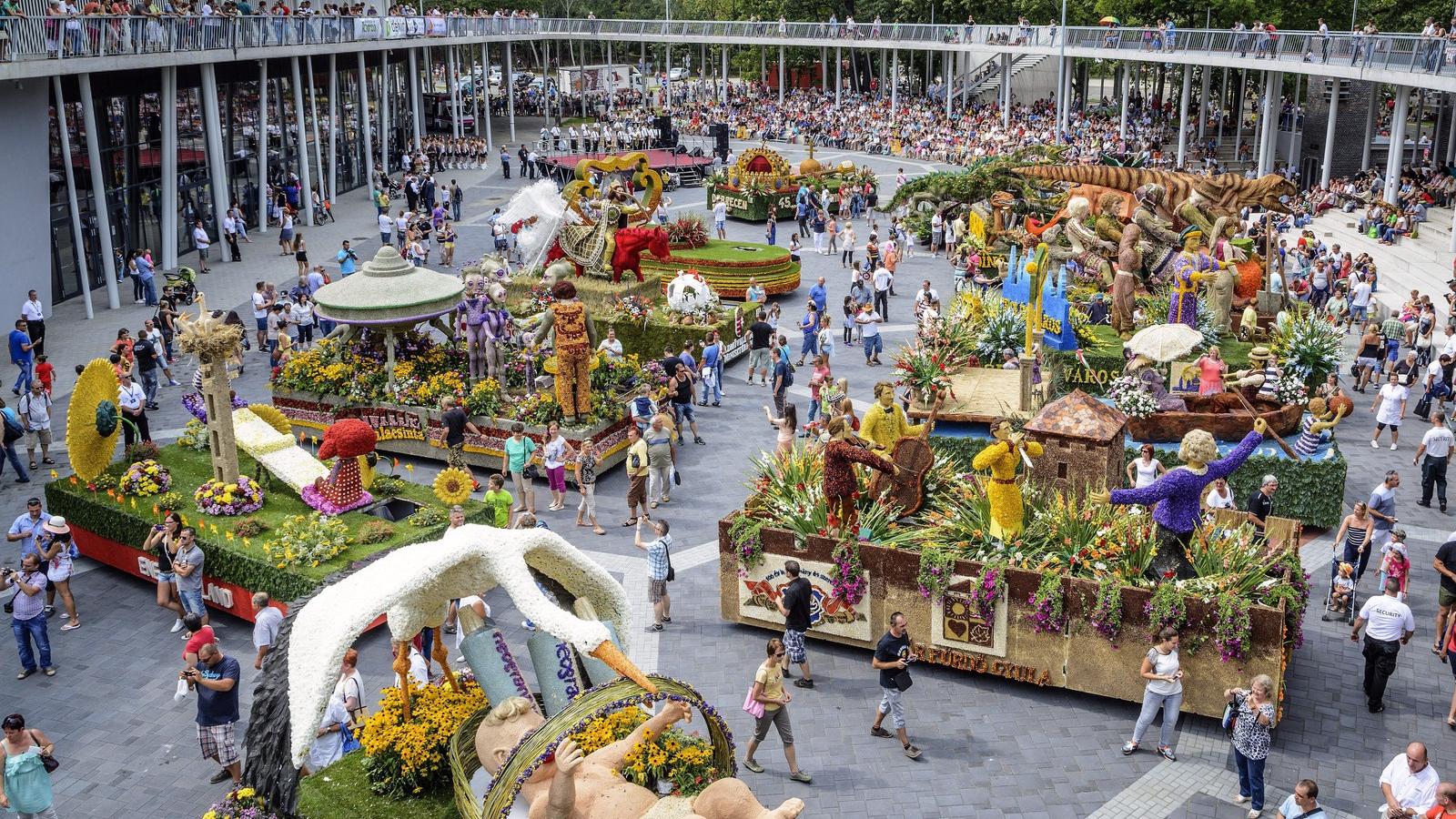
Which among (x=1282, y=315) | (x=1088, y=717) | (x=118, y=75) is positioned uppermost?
(x=118, y=75)

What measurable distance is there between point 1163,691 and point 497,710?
5.91 meters

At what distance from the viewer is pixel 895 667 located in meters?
11.1

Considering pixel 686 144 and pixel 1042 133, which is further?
pixel 686 144

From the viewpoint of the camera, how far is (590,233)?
2527 centimetres

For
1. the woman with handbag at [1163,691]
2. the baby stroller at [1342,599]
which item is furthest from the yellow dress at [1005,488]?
the baby stroller at [1342,599]

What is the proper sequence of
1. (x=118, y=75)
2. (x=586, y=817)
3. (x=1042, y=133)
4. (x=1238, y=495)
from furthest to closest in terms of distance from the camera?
1. (x=1042, y=133)
2. (x=118, y=75)
3. (x=1238, y=495)
4. (x=586, y=817)

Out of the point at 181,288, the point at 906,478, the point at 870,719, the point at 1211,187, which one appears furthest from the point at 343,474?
the point at 1211,187

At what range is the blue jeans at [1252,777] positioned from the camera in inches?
402

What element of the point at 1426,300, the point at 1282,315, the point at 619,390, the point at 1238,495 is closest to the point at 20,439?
the point at 619,390

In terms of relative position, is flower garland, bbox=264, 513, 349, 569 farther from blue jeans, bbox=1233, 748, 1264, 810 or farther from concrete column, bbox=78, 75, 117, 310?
concrete column, bbox=78, 75, 117, 310

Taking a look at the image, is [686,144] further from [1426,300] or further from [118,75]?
[1426,300]

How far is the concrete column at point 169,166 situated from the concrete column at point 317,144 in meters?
8.83

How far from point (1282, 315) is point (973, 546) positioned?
956 cm

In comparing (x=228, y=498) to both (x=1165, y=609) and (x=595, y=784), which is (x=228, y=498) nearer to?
(x=595, y=784)
